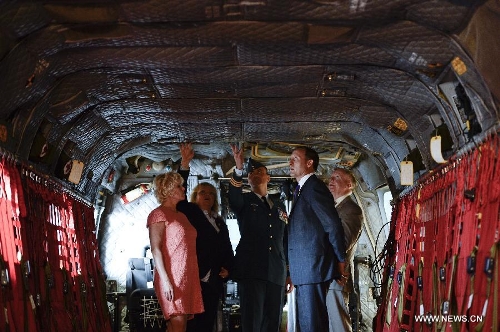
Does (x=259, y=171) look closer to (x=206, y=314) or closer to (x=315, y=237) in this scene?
(x=315, y=237)

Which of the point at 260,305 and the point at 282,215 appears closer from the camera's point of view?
the point at 260,305

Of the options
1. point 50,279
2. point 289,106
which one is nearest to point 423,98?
point 289,106

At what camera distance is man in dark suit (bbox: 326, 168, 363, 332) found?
6328 mm

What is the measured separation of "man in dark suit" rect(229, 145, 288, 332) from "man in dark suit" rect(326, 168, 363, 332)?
72 centimetres

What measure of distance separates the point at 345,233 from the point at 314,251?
0.97 metres

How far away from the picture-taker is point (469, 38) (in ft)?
14.5

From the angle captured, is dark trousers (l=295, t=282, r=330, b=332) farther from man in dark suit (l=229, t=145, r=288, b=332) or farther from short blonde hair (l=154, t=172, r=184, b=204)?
short blonde hair (l=154, t=172, r=184, b=204)

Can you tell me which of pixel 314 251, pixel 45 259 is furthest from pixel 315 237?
pixel 45 259

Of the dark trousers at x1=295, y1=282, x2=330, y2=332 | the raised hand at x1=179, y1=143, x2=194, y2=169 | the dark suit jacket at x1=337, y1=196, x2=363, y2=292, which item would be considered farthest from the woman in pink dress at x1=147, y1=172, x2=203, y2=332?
the dark suit jacket at x1=337, y1=196, x2=363, y2=292

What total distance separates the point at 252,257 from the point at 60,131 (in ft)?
7.91

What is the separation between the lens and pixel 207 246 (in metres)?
6.68

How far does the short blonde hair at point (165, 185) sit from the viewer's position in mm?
6176
